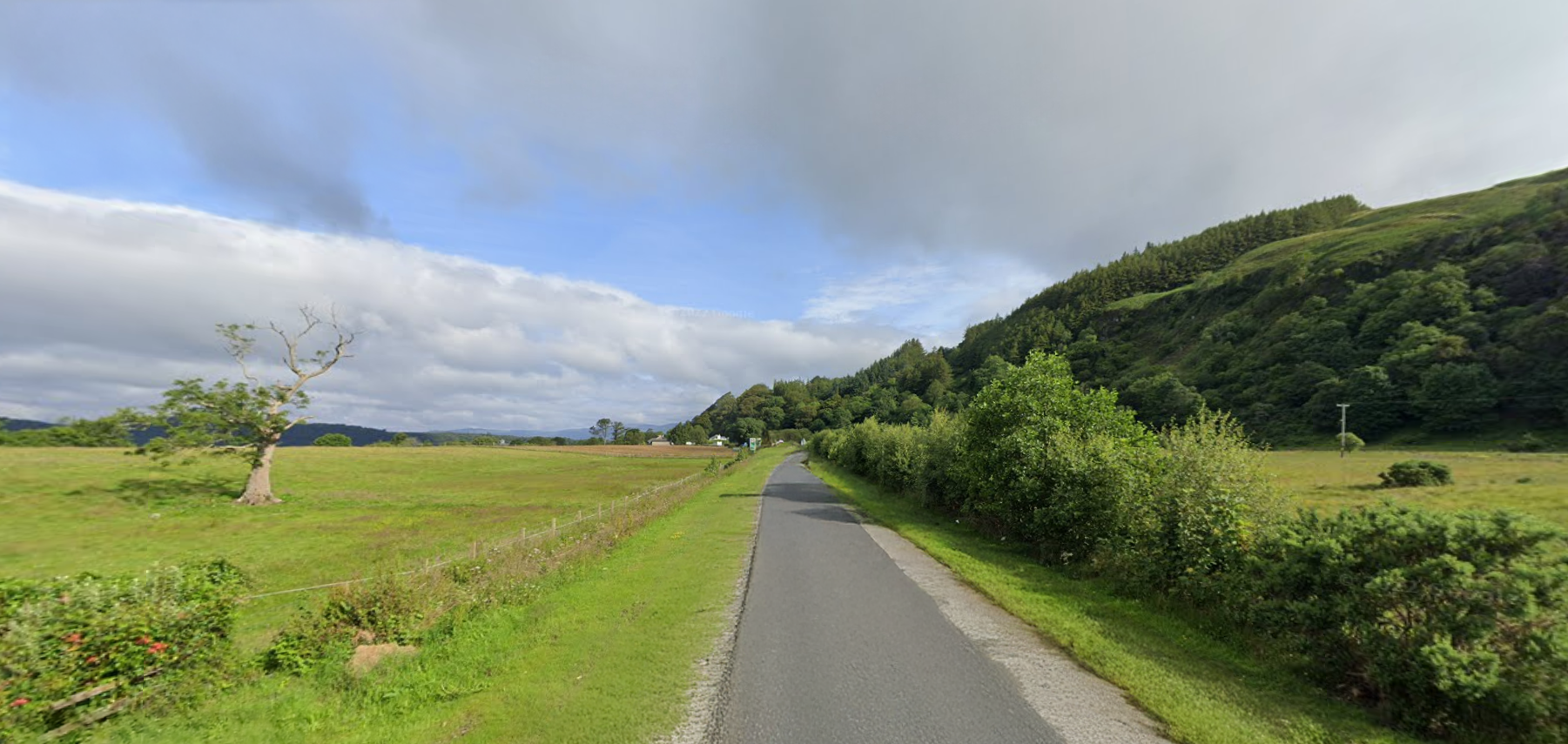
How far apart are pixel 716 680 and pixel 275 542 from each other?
28283 millimetres

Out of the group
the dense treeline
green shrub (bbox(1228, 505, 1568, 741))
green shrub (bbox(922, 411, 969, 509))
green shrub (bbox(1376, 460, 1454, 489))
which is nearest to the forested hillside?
green shrub (bbox(1376, 460, 1454, 489))

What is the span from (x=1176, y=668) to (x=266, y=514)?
44409 mm

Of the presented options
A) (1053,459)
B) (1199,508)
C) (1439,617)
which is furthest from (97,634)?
(1053,459)

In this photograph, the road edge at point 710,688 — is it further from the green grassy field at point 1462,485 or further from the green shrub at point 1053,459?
the green grassy field at point 1462,485

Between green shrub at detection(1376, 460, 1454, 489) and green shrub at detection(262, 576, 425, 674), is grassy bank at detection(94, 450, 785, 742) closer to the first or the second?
green shrub at detection(262, 576, 425, 674)

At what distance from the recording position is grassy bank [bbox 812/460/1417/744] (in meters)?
5.84

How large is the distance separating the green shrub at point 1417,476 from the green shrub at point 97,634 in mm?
50949

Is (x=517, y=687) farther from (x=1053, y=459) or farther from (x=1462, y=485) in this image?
(x=1462, y=485)

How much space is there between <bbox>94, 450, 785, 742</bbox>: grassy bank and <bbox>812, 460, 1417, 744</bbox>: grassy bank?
5168 mm

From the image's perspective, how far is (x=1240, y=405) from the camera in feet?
349

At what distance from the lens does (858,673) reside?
24.2 ft

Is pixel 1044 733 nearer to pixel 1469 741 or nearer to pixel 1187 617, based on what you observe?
pixel 1469 741

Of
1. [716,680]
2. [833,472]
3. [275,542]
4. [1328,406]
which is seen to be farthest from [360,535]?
[1328,406]

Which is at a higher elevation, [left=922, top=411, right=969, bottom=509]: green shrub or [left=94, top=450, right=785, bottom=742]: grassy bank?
[left=922, top=411, right=969, bottom=509]: green shrub
